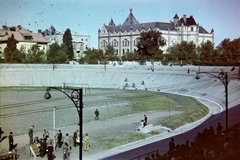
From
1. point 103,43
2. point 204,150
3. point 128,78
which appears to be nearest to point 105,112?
point 128,78

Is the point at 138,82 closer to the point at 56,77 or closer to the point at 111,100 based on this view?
the point at 111,100

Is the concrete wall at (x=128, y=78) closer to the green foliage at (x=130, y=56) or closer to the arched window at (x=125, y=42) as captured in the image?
the green foliage at (x=130, y=56)

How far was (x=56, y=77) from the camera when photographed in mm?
14836

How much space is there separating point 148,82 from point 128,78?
1.20 metres

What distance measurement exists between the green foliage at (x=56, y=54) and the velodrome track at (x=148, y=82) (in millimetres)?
714

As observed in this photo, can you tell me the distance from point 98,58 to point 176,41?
20.1ft

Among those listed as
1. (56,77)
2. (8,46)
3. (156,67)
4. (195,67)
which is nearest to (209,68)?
(195,67)

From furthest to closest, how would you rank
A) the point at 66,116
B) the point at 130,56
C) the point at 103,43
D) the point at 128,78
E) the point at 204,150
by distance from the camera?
the point at 103,43
the point at 130,56
the point at 128,78
the point at 66,116
the point at 204,150

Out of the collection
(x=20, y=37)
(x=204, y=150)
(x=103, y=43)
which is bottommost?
(x=204, y=150)

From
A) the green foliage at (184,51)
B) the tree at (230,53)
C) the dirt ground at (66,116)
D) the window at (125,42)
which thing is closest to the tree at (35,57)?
the dirt ground at (66,116)

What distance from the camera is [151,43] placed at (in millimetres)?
18656

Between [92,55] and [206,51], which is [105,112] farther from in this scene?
[92,55]

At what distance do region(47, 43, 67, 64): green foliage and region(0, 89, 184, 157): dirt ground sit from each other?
1898 millimetres

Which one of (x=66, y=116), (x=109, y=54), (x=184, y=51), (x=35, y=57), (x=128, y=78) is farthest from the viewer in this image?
(x=109, y=54)
